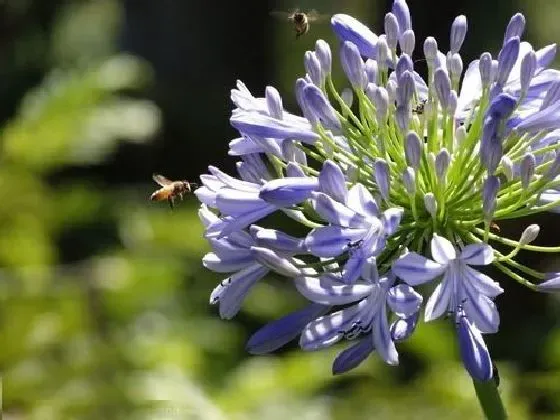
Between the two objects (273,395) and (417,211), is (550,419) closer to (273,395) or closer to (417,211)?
(273,395)

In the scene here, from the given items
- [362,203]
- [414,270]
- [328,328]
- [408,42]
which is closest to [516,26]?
[408,42]

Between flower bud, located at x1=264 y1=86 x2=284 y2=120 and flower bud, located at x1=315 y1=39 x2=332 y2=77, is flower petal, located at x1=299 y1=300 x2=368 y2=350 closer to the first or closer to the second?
flower bud, located at x1=264 y1=86 x2=284 y2=120

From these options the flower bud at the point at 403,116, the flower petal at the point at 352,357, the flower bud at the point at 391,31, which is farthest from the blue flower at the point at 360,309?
the flower bud at the point at 391,31

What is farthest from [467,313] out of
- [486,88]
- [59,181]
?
[59,181]

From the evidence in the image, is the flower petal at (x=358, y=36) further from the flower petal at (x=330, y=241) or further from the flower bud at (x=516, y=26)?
the flower petal at (x=330, y=241)

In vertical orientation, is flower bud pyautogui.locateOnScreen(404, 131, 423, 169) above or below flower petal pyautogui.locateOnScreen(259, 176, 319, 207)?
above

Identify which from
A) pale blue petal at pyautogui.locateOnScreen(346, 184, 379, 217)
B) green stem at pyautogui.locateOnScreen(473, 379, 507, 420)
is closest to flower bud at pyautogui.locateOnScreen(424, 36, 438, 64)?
pale blue petal at pyautogui.locateOnScreen(346, 184, 379, 217)
